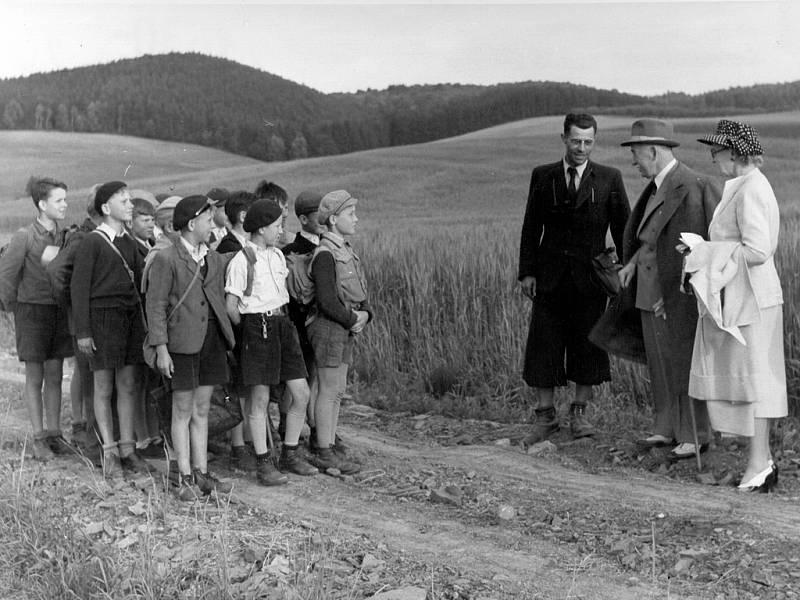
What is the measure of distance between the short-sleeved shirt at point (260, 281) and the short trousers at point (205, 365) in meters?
0.22

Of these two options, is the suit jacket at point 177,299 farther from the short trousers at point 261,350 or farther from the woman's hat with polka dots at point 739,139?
the woman's hat with polka dots at point 739,139

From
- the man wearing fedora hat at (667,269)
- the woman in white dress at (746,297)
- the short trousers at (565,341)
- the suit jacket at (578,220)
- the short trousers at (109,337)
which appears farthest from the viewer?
the short trousers at (565,341)

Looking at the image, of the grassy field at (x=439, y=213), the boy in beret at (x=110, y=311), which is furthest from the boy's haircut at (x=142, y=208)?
the grassy field at (x=439, y=213)

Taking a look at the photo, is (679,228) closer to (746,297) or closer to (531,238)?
(746,297)

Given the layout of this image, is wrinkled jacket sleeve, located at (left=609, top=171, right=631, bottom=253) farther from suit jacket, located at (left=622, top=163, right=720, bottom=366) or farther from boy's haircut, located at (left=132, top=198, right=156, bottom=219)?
boy's haircut, located at (left=132, top=198, right=156, bottom=219)

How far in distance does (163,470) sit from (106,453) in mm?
380

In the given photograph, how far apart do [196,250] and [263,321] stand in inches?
21.8

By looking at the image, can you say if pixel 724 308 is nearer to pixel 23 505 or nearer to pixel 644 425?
pixel 644 425

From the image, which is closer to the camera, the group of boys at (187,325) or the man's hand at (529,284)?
the group of boys at (187,325)

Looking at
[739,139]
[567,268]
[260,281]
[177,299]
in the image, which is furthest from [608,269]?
[177,299]

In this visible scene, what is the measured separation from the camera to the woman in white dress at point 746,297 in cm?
534

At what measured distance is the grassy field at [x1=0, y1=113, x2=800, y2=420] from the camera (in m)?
8.45

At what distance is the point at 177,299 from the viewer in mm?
5461

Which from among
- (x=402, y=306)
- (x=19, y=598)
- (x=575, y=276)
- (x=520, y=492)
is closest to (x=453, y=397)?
(x=402, y=306)
